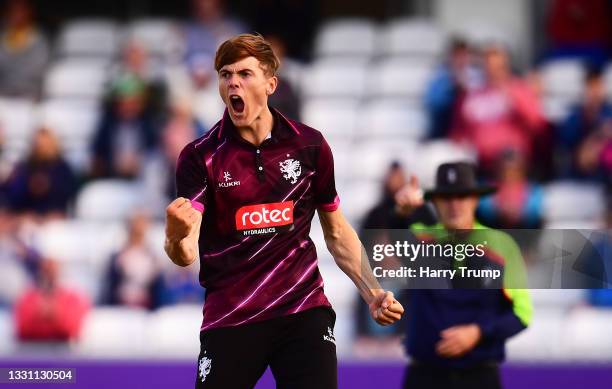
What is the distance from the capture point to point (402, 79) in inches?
431

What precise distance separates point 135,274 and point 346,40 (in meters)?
3.65

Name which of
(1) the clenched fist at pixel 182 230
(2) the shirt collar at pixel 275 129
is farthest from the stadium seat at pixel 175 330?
(1) the clenched fist at pixel 182 230

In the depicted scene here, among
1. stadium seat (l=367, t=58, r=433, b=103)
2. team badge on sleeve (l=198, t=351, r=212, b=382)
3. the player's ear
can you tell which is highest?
stadium seat (l=367, t=58, r=433, b=103)

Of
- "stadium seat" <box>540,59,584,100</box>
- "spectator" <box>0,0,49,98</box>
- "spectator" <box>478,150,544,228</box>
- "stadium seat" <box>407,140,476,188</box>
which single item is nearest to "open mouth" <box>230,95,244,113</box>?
"spectator" <box>478,150,544,228</box>

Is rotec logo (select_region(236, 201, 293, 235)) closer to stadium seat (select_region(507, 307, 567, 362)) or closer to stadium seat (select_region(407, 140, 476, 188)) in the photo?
stadium seat (select_region(507, 307, 567, 362))

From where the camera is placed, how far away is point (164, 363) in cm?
712

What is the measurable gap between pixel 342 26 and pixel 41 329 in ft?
14.7

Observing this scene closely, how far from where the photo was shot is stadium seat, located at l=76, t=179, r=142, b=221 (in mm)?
10109

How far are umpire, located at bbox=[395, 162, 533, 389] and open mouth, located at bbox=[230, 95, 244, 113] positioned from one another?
1237mm

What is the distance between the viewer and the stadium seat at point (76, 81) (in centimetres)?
1147

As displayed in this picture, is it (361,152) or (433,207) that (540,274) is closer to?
(433,207)

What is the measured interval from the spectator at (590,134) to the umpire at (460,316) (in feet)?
12.2

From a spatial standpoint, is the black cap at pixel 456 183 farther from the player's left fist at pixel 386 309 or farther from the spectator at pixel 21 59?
the spectator at pixel 21 59

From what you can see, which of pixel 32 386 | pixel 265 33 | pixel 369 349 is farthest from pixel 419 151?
pixel 32 386
